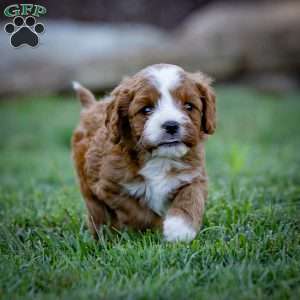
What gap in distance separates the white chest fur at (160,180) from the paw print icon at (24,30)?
59.9 inches

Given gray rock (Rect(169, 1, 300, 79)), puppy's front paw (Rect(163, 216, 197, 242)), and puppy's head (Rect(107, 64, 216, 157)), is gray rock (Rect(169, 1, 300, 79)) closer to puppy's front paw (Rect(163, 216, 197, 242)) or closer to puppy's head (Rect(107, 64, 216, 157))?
puppy's head (Rect(107, 64, 216, 157))

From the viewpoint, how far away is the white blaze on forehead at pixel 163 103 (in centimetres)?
391

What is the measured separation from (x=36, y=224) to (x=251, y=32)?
11334mm

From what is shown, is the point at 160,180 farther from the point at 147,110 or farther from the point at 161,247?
the point at 161,247

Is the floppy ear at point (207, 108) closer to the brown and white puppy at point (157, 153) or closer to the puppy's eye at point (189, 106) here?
the brown and white puppy at point (157, 153)

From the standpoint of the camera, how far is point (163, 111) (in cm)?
398

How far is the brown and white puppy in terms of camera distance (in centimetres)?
395

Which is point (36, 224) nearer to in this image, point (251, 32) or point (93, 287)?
point (93, 287)

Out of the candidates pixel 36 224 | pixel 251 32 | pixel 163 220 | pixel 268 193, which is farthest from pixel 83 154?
pixel 251 32

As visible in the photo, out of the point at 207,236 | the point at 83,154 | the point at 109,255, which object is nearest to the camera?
the point at 109,255

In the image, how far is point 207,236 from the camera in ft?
13.4

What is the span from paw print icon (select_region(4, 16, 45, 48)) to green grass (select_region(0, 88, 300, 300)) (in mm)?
1410

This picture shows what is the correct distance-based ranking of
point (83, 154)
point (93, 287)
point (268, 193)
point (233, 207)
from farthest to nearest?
point (268, 193), point (83, 154), point (233, 207), point (93, 287)

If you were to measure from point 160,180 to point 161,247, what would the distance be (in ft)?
1.98
